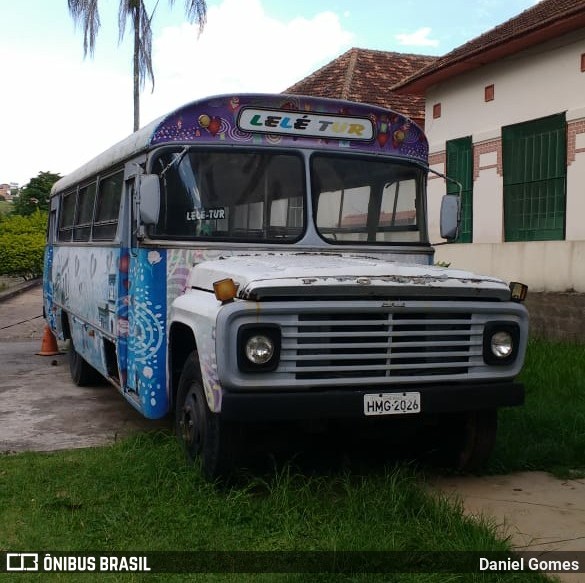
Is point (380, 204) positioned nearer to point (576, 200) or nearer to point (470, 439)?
point (470, 439)

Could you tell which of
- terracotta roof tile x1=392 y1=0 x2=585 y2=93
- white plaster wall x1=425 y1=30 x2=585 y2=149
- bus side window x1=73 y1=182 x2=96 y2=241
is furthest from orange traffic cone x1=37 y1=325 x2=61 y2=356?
terracotta roof tile x1=392 y1=0 x2=585 y2=93

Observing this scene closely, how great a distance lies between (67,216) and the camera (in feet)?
32.2

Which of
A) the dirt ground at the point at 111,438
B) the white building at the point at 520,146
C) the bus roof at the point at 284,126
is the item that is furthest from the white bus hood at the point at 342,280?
the white building at the point at 520,146

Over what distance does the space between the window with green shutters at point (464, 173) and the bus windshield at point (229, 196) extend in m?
9.56

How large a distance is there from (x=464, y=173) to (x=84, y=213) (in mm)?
8778

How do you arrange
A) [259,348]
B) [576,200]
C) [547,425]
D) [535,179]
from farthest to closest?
[535,179], [576,200], [547,425], [259,348]

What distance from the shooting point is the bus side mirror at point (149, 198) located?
5262 millimetres

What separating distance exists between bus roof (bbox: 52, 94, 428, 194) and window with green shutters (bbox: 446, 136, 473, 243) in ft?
29.2

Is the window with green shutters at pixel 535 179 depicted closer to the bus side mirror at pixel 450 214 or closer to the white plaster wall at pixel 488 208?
the white plaster wall at pixel 488 208

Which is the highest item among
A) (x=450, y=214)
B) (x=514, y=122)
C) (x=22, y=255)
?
(x=514, y=122)

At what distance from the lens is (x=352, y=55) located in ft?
78.8

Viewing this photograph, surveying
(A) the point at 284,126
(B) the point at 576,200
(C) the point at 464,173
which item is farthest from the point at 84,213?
(C) the point at 464,173

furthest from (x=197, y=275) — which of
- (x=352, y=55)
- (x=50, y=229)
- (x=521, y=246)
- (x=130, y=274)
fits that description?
(x=352, y=55)

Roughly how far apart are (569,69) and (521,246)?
2869 mm
